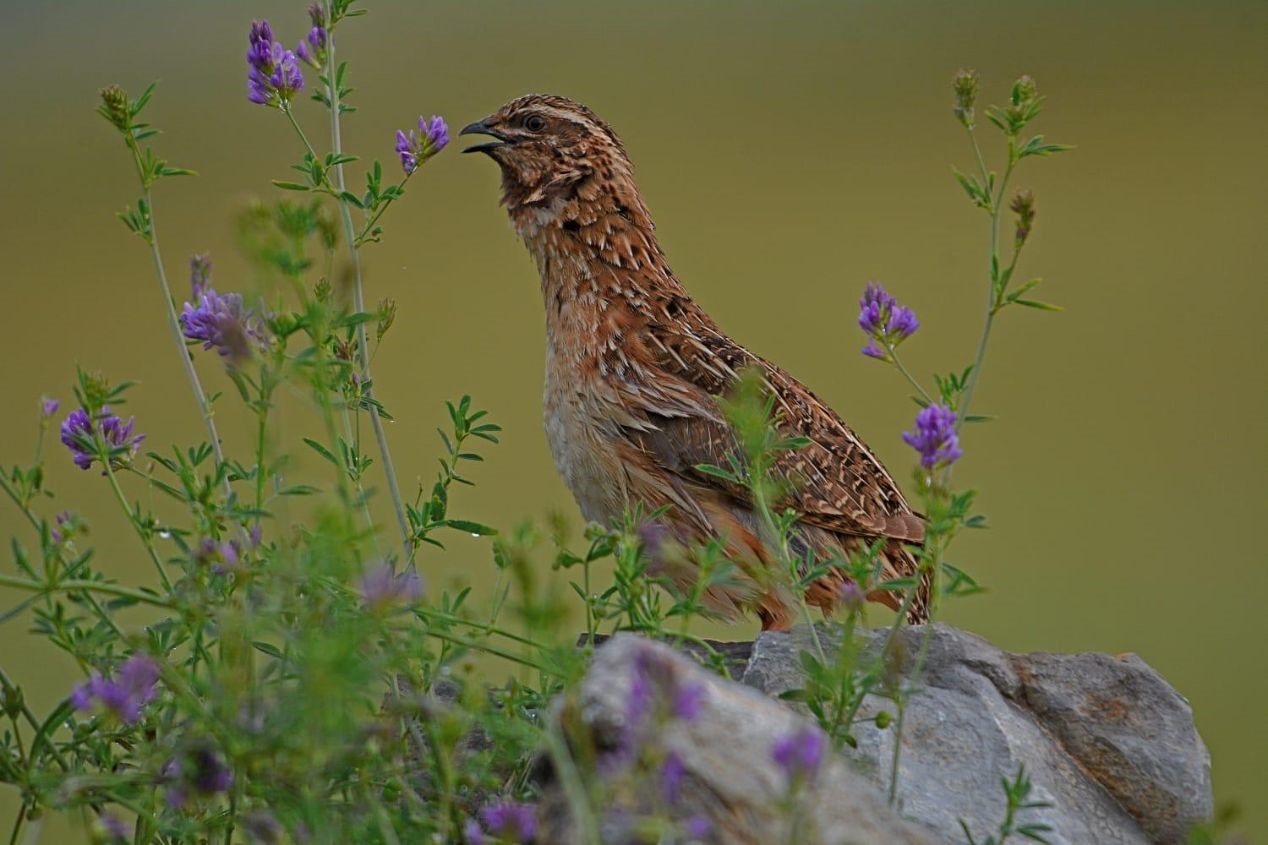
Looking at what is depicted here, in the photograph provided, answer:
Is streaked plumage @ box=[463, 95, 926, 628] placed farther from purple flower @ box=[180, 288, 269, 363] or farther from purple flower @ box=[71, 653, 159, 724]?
purple flower @ box=[71, 653, 159, 724]

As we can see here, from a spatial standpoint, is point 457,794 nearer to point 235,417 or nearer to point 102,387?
point 102,387

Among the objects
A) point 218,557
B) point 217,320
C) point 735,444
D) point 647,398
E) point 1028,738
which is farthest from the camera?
point 647,398

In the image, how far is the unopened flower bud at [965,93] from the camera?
355 centimetres

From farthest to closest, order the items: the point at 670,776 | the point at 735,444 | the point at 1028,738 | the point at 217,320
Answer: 1. the point at 735,444
2. the point at 1028,738
3. the point at 217,320
4. the point at 670,776

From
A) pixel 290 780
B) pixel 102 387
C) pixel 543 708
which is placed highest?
pixel 102 387

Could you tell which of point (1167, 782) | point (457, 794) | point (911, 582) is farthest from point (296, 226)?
point (1167, 782)

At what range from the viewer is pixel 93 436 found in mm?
Result: 3234

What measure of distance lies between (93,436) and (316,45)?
1335 mm

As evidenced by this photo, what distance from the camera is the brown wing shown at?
5.02 metres

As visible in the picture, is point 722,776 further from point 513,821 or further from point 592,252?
point 592,252

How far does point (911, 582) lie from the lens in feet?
9.77

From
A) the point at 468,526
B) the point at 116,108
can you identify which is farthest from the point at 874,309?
the point at 116,108

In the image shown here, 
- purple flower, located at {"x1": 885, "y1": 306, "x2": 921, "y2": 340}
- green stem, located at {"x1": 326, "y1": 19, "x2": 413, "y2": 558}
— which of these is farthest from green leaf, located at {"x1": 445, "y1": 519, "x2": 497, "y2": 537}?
purple flower, located at {"x1": 885, "y1": 306, "x2": 921, "y2": 340}

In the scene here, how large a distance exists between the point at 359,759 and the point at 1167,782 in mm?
2047
